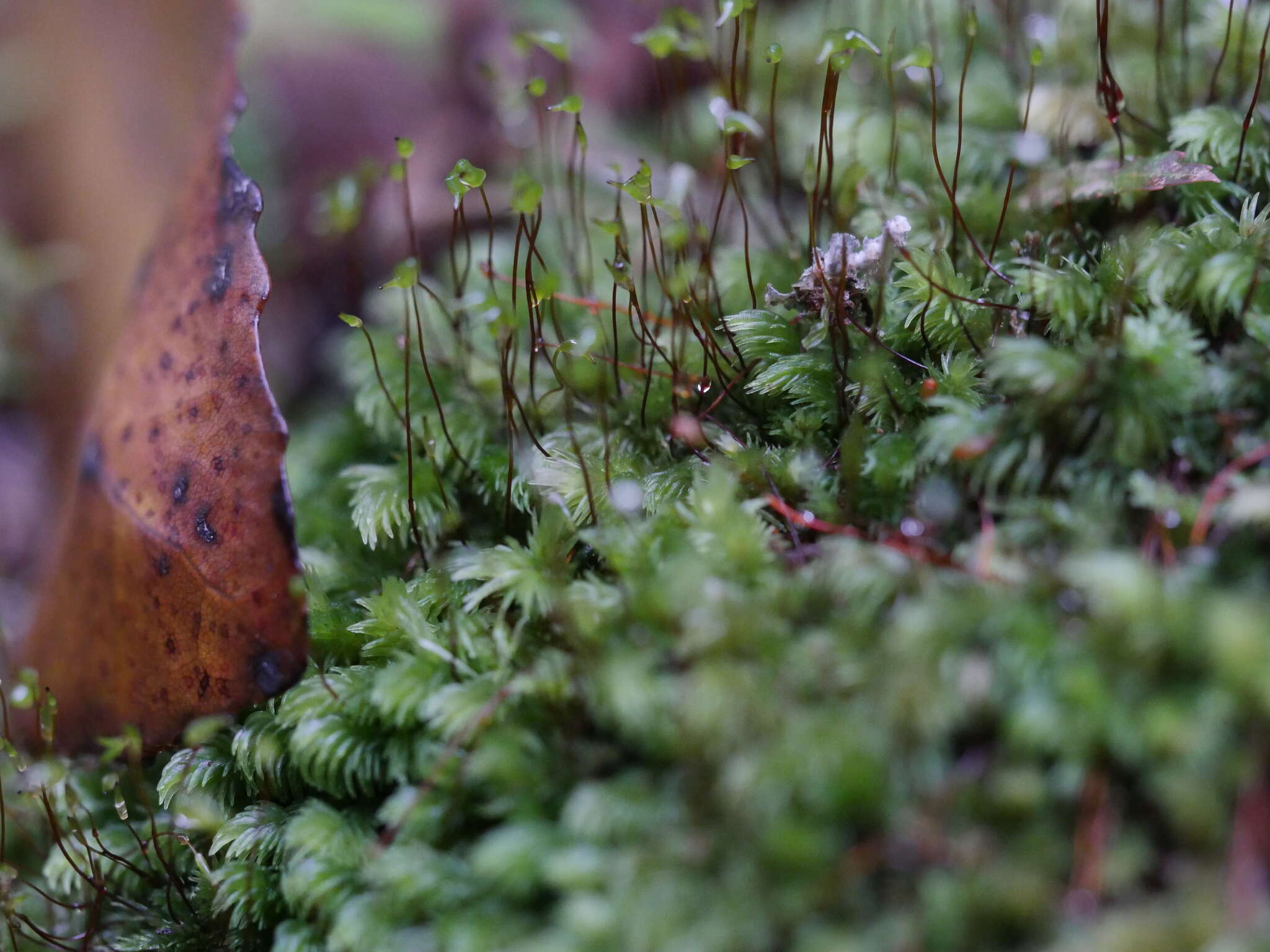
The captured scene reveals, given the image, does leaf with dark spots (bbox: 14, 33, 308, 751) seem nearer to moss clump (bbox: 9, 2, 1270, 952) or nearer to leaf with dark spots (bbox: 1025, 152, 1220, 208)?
moss clump (bbox: 9, 2, 1270, 952)

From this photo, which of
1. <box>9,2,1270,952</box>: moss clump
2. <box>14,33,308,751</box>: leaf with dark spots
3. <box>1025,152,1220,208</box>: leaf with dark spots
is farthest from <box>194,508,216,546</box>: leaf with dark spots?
<box>1025,152,1220,208</box>: leaf with dark spots

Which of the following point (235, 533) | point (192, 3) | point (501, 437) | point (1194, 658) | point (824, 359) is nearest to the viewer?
point (1194, 658)

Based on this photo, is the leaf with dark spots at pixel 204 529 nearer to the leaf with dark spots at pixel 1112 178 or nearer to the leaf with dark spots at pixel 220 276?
the leaf with dark spots at pixel 220 276

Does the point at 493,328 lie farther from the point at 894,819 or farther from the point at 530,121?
the point at 530,121

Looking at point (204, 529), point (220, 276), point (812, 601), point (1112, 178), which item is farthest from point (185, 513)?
point (1112, 178)

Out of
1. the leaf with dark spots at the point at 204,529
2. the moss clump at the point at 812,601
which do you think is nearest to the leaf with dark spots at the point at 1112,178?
the moss clump at the point at 812,601

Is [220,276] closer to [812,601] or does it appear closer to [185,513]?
[185,513]

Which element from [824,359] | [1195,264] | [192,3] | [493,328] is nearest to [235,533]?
[493,328]

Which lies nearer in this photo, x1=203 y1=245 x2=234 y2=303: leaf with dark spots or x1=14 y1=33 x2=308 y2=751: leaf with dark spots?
x1=14 y1=33 x2=308 y2=751: leaf with dark spots
